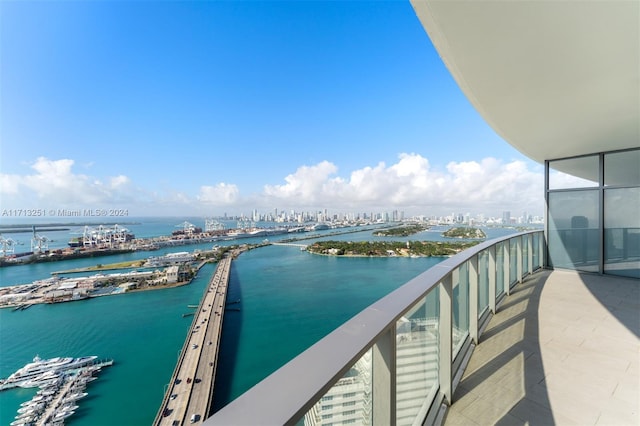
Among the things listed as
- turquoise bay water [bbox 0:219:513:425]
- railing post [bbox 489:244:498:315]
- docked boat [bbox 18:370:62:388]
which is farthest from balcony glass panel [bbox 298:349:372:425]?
docked boat [bbox 18:370:62:388]

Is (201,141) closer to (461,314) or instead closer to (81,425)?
(81,425)

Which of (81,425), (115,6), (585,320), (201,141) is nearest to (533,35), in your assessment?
(585,320)

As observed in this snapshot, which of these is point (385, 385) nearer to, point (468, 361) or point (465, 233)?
point (468, 361)

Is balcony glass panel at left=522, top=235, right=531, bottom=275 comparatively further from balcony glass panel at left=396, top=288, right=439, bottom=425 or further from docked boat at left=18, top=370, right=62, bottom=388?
docked boat at left=18, top=370, right=62, bottom=388

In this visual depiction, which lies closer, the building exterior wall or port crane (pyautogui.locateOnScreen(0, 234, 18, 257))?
the building exterior wall

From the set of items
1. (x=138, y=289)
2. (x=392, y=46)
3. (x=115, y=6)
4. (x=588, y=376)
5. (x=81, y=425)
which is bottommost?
(x=81, y=425)

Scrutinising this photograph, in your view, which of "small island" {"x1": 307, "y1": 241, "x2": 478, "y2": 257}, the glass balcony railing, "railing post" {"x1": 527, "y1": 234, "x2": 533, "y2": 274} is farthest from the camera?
"small island" {"x1": 307, "y1": 241, "x2": 478, "y2": 257}

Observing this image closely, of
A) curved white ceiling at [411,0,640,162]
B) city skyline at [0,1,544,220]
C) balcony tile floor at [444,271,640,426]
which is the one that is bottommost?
balcony tile floor at [444,271,640,426]
